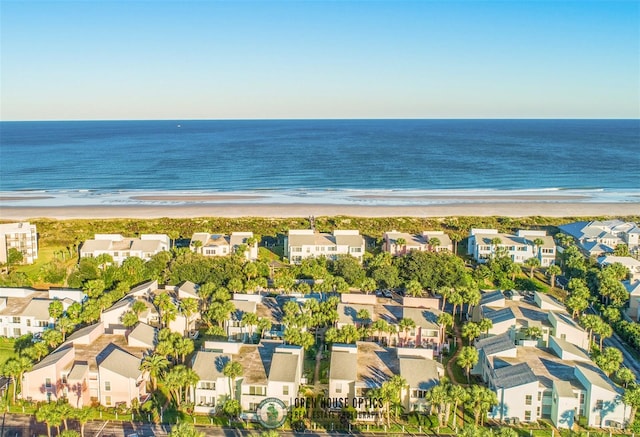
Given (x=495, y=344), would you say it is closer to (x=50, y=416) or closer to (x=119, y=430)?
(x=119, y=430)

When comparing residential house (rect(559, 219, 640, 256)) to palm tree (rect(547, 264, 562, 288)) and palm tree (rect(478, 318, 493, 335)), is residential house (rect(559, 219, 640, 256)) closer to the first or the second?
palm tree (rect(547, 264, 562, 288))

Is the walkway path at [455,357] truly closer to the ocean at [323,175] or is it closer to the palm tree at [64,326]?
the palm tree at [64,326]

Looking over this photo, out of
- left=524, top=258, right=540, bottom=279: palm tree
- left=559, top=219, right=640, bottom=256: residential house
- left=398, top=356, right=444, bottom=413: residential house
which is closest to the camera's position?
left=398, top=356, right=444, bottom=413: residential house

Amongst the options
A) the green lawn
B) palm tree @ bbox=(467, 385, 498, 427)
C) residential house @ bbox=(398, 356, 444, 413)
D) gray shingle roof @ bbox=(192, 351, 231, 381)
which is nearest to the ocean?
the green lawn

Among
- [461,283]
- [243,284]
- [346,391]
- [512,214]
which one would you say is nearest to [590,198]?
[512,214]

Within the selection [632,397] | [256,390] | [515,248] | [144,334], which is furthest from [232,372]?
[515,248]

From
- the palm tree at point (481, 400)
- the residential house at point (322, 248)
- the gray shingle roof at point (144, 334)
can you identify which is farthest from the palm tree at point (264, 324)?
the residential house at point (322, 248)
